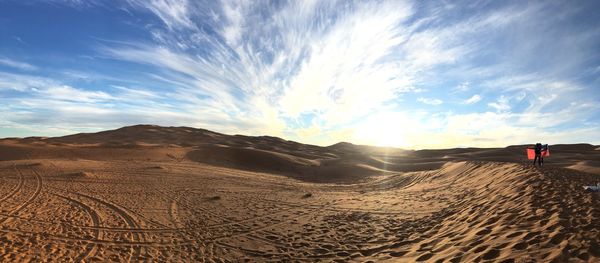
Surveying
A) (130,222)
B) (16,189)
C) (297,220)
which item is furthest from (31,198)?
(297,220)

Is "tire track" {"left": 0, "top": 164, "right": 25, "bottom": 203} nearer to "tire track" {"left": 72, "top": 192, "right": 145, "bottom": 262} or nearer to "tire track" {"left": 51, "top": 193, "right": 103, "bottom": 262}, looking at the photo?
"tire track" {"left": 51, "top": 193, "right": 103, "bottom": 262}

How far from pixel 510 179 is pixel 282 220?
26.6ft

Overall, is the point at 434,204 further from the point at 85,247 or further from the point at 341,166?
the point at 341,166

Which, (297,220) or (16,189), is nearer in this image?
(297,220)

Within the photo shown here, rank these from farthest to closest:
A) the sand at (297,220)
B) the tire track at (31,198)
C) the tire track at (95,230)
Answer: the tire track at (31,198) → the tire track at (95,230) → the sand at (297,220)

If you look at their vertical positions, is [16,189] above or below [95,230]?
above

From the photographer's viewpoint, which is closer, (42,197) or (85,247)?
(85,247)

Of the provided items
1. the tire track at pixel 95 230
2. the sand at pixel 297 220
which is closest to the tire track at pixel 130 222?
the sand at pixel 297 220

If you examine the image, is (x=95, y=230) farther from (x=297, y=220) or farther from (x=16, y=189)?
(x=16, y=189)

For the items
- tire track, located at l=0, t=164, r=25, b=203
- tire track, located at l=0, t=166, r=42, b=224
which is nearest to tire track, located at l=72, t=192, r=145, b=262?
tire track, located at l=0, t=166, r=42, b=224

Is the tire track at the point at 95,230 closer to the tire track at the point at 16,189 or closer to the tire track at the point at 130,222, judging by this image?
the tire track at the point at 130,222

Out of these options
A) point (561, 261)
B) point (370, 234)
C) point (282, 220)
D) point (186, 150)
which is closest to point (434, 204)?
point (370, 234)

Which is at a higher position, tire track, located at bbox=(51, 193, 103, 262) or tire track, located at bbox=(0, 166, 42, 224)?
tire track, located at bbox=(0, 166, 42, 224)

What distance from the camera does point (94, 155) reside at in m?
29.7
